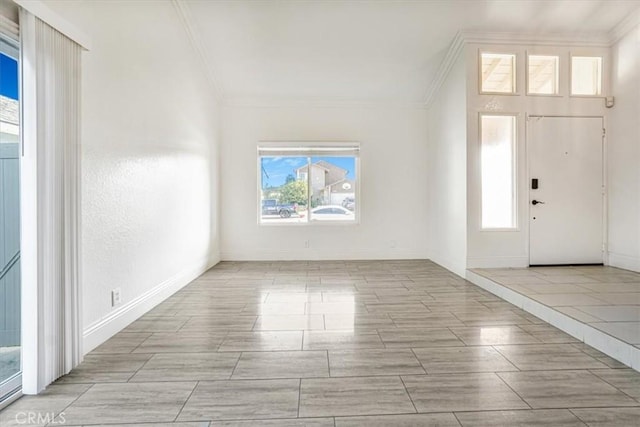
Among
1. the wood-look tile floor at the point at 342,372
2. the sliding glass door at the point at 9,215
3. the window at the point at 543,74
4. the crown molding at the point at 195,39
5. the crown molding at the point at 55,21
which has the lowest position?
the wood-look tile floor at the point at 342,372

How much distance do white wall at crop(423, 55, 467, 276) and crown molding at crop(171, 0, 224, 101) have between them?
3570 millimetres

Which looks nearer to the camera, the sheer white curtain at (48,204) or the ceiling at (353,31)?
the sheer white curtain at (48,204)

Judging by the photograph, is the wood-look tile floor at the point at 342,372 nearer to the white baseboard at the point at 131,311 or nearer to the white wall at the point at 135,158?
the white baseboard at the point at 131,311

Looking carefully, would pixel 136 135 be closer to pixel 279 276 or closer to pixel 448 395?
pixel 279 276

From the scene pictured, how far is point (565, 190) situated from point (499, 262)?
4.51 ft

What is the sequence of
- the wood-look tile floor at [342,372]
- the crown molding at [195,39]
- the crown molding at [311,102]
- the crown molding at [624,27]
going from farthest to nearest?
the crown molding at [311,102], the crown molding at [624,27], the crown molding at [195,39], the wood-look tile floor at [342,372]

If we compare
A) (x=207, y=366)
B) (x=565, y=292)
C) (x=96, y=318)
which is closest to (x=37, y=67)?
(x=96, y=318)

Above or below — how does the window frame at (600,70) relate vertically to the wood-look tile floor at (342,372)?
above

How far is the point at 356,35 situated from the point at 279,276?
3470 millimetres

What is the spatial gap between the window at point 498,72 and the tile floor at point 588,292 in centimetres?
249

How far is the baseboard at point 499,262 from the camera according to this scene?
442 centimetres

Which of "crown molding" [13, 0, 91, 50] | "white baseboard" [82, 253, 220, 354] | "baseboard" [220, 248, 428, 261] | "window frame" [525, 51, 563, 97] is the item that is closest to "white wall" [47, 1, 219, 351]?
"white baseboard" [82, 253, 220, 354]

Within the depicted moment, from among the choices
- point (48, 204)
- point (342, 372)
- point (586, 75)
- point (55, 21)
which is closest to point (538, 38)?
point (586, 75)

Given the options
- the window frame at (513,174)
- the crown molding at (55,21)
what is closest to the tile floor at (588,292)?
the window frame at (513,174)
